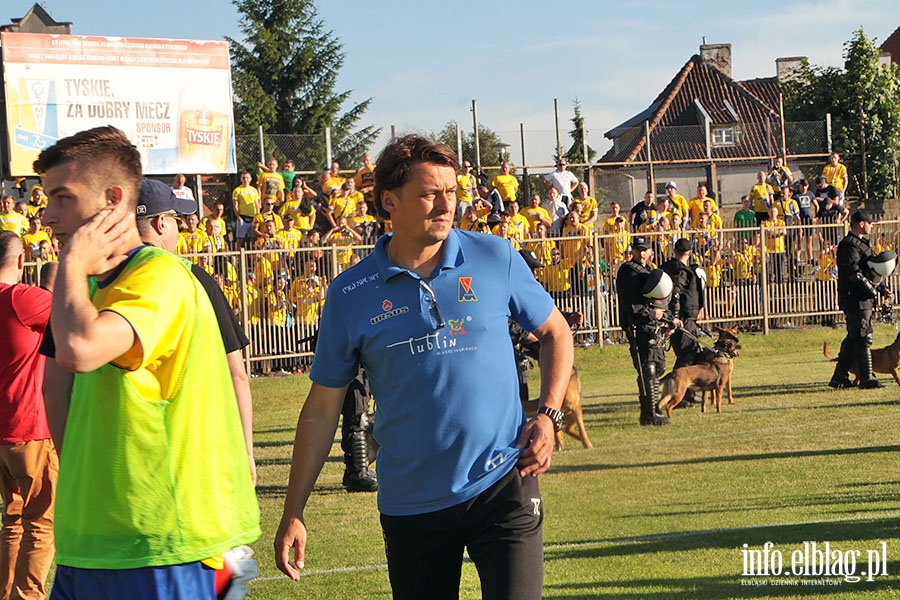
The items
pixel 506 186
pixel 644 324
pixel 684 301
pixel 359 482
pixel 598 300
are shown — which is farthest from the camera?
pixel 506 186

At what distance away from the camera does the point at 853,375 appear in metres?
17.8

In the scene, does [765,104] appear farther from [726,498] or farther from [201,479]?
[201,479]

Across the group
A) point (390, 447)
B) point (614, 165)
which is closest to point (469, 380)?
point (390, 447)

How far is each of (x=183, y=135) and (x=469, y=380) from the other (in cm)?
2636

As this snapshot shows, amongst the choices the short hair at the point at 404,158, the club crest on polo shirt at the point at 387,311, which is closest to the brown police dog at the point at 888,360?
the short hair at the point at 404,158

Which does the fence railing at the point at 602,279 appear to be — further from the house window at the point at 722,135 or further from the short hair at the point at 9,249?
the house window at the point at 722,135

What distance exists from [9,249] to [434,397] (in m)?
3.73

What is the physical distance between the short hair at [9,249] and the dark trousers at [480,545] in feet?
11.7

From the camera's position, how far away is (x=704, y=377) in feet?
48.3

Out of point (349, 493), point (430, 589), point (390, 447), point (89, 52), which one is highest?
point (89, 52)

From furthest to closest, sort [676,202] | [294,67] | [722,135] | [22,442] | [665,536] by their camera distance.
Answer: [294,67], [722,135], [676,202], [665,536], [22,442]

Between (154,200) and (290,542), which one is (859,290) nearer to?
(154,200)

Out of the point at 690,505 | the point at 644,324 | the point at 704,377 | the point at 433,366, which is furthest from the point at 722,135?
the point at 433,366

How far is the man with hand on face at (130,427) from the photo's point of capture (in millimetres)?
3176
